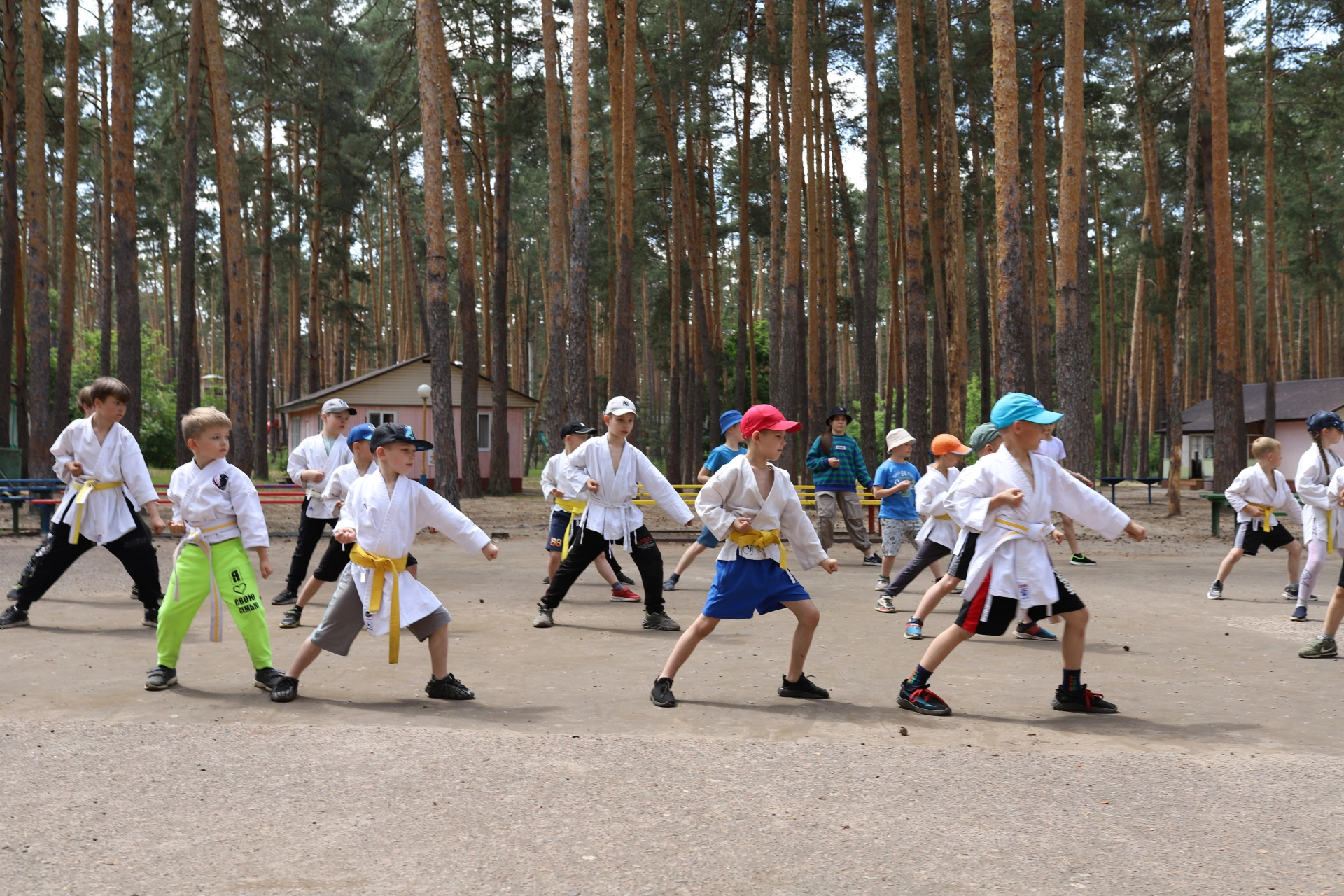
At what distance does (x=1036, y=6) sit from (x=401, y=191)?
2431 cm

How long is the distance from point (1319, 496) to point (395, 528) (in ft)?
23.6

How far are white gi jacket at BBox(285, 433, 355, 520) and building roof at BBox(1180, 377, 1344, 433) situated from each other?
38.0 meters

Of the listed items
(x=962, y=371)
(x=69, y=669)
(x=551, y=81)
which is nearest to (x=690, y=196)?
(x=551, y=81)

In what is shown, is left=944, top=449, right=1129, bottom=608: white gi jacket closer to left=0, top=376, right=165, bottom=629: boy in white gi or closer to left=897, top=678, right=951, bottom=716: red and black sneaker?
left=897, top=678, right=951, bottom=716: red and black sneaker

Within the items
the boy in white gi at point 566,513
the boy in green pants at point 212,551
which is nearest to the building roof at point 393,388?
the boy in white gi at point 566,513

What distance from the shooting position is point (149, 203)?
3541 centimetres

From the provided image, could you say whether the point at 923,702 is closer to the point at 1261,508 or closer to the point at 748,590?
the point at 748,590

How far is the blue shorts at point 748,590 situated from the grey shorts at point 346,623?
1.48m

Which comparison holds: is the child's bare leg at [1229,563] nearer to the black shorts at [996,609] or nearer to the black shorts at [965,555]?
the black shorts at [965,555]

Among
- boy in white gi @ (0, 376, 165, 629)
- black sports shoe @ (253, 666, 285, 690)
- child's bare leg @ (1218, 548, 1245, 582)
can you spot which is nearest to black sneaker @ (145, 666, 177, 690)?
black sports shoe @ (253, 666, 285, 690)

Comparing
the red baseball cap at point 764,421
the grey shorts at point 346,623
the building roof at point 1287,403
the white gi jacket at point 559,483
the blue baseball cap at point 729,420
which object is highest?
the building roof at point 1287,403

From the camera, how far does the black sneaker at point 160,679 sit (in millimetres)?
6109

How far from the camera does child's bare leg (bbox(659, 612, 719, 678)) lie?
5.91 m

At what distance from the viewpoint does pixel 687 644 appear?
5977 millimetres
